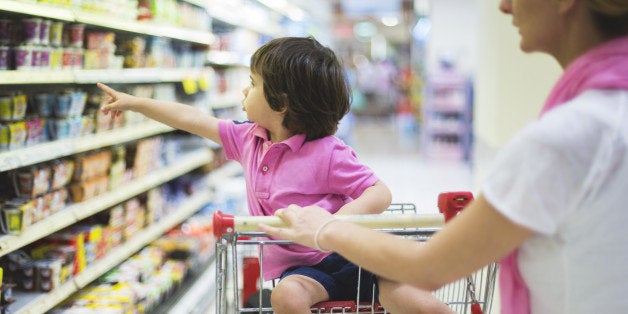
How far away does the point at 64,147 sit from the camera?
293 centimetres

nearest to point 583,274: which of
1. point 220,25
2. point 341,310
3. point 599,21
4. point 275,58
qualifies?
point 599,21

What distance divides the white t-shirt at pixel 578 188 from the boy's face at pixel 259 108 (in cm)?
106

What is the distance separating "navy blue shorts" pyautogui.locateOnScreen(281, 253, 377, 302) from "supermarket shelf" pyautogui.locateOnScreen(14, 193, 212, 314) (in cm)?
129

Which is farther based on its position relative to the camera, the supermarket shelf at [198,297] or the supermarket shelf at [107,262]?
the supermarket shelf at [198,297]

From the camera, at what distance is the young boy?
1995mm

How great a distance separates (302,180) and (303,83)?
30 centimetres

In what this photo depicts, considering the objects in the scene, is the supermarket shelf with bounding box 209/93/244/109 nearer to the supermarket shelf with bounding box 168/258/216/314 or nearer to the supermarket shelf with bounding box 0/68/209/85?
the supermarket shelf with bounding box 0/68/209/85

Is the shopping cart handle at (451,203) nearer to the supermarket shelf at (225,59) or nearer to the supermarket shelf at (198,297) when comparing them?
the supermarket shelf at (198,297)

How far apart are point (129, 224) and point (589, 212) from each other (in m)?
3.10

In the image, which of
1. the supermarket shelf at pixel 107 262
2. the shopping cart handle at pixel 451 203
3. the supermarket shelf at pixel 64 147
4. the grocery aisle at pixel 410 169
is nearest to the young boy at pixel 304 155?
the shopping cart handle at pixel 451 203

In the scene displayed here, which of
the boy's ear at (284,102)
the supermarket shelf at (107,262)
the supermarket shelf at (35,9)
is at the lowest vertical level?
the supermarket shelf at (107,262)

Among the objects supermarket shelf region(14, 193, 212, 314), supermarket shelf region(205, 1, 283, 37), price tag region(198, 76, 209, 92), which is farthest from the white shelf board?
supermarket shelf region(205, 1, 283, 37)

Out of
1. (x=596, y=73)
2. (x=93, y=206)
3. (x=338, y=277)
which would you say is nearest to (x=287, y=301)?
(x=338, y=277)

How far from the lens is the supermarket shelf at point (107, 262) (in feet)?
9.07
